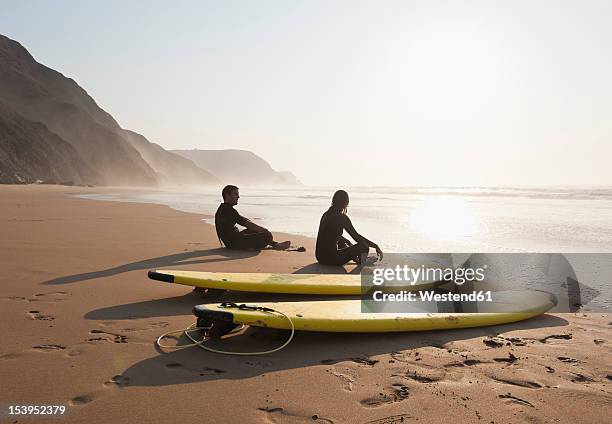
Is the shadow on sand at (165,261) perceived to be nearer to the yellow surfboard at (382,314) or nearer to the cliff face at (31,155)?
the yellow surfboard at (382,314)

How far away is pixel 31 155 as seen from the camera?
4406 centimetres

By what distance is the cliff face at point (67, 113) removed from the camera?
203ft

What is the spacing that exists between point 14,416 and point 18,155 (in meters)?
48.4

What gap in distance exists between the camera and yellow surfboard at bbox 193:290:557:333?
130 inches


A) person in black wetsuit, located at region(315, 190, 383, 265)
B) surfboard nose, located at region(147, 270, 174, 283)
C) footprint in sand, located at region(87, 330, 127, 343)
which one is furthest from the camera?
person in black wetsuit, located at region(315, 190, 383, 265)

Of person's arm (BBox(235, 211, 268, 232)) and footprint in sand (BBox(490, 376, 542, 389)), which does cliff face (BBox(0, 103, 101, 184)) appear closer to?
person's arm (BBox(235, 211, 268, 232))

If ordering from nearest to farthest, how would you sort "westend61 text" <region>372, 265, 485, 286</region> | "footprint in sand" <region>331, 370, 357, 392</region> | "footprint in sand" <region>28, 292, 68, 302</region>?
1. "footprint in sand" <region>331, 370, 357, 392</region>
2. "footprint in sand" <region>28, 292, 68, 302</region>
3. "westend61 text" <region>372, 265, 485, 286</region>

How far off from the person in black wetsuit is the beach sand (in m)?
2.42

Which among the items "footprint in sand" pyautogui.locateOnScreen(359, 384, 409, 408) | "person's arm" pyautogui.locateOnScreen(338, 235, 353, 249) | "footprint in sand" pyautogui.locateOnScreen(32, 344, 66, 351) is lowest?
"footprint in sand" pyautogui.locateOnScreen(359, 384, 409, 408)

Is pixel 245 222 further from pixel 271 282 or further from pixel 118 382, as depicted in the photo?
pixel 118 382

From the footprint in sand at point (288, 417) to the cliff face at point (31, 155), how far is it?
4220 cm

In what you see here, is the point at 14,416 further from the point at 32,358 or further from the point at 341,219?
the point at 341,219

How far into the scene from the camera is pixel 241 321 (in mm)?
3203

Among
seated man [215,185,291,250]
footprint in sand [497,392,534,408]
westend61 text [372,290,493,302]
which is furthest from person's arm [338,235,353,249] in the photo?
footprint in sand [497,392,534,408]
